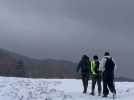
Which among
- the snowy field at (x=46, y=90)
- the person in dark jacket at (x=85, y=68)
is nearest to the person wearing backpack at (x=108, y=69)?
the snowy field at (x=46, y=90)

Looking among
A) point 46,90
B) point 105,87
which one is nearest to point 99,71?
point 105,87

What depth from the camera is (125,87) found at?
38.0m

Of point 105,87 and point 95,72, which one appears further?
point 95,72

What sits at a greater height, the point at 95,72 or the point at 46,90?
the point at 95,72

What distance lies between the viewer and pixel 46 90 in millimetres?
36781

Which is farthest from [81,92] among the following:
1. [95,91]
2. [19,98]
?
[19,98]

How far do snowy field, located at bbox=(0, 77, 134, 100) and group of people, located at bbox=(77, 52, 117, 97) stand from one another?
1.73ft

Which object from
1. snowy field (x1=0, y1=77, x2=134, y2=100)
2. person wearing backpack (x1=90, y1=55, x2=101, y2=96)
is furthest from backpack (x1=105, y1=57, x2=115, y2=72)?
snowy field (x1=0, y1=77, x2=134, y2=100)

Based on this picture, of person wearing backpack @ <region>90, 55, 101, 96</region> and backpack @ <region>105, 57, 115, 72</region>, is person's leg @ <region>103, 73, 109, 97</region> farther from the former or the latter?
person wearing backpack @ <region>90, 55, 101, 96</region>

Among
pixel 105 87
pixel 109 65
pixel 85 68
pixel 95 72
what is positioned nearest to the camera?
pixel 109 65

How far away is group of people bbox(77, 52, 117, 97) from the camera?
3466cm

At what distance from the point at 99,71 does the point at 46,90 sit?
133 inches

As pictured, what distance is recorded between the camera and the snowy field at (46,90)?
34938 millimetres

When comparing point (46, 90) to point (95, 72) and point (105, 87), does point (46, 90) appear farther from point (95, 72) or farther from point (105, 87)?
point (105, 87)
